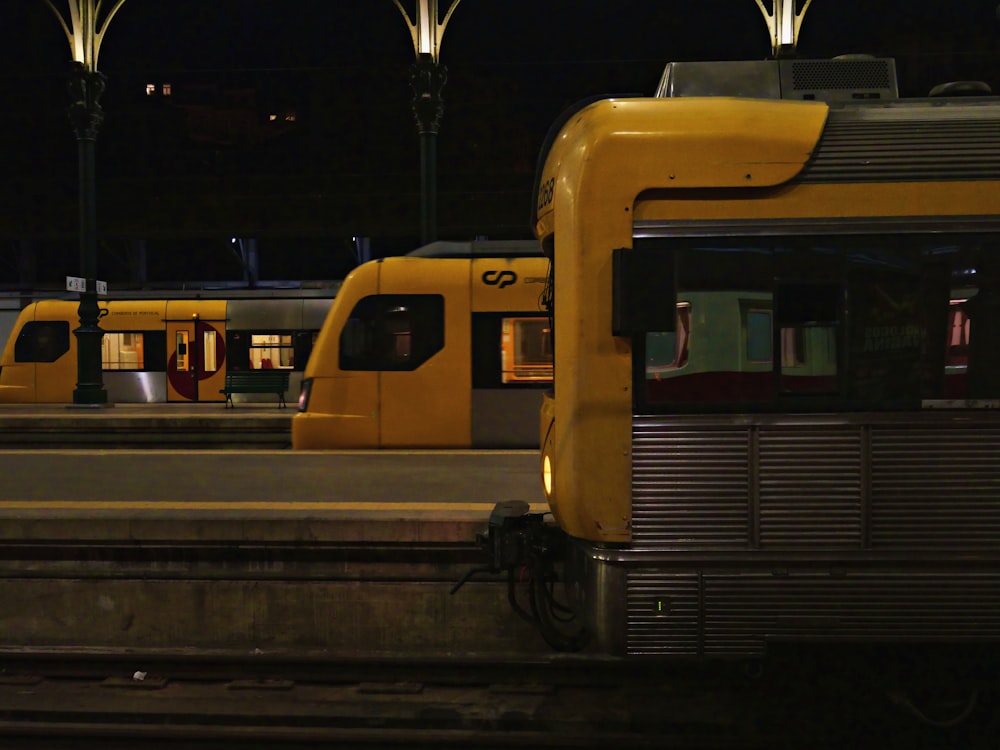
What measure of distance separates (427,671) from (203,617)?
165 centimetres

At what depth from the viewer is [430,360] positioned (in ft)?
37.0

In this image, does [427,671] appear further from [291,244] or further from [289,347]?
[291,244]

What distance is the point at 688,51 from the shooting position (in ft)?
106

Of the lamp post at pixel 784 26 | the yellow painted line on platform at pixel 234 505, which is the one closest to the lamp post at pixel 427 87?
the lamp post at pixel 784 26

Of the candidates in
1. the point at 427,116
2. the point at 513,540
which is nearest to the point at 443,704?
the point at 513,540

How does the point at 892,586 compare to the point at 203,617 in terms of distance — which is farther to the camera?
the point at 203,617

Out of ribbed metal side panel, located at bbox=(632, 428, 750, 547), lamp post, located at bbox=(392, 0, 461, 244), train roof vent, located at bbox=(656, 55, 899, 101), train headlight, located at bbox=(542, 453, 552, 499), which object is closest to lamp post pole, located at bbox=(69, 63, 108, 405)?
lamp post, located at bbox=(392, 0, 461, 244)

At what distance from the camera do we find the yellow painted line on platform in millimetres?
6707

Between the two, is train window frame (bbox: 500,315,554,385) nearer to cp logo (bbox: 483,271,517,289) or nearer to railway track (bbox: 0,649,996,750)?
cp logo (bbox: 483,271,517,289)

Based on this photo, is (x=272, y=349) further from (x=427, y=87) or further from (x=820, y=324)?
(x=820, y=324)

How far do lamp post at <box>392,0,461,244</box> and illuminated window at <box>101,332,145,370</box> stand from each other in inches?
348

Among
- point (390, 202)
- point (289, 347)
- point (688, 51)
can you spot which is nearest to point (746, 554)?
point (289, 347)

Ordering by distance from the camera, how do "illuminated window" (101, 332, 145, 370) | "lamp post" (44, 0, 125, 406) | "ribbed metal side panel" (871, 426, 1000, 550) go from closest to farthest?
"ribbed metal side panel" (871, 426, 1000, 550), "lamp post" (44, 0, 125, 406), "illuminated window" (101, 332, 145, 370)

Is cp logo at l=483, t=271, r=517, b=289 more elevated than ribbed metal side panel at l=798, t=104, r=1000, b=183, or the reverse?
cp logo at l=483, t=271, r=517, b=289
